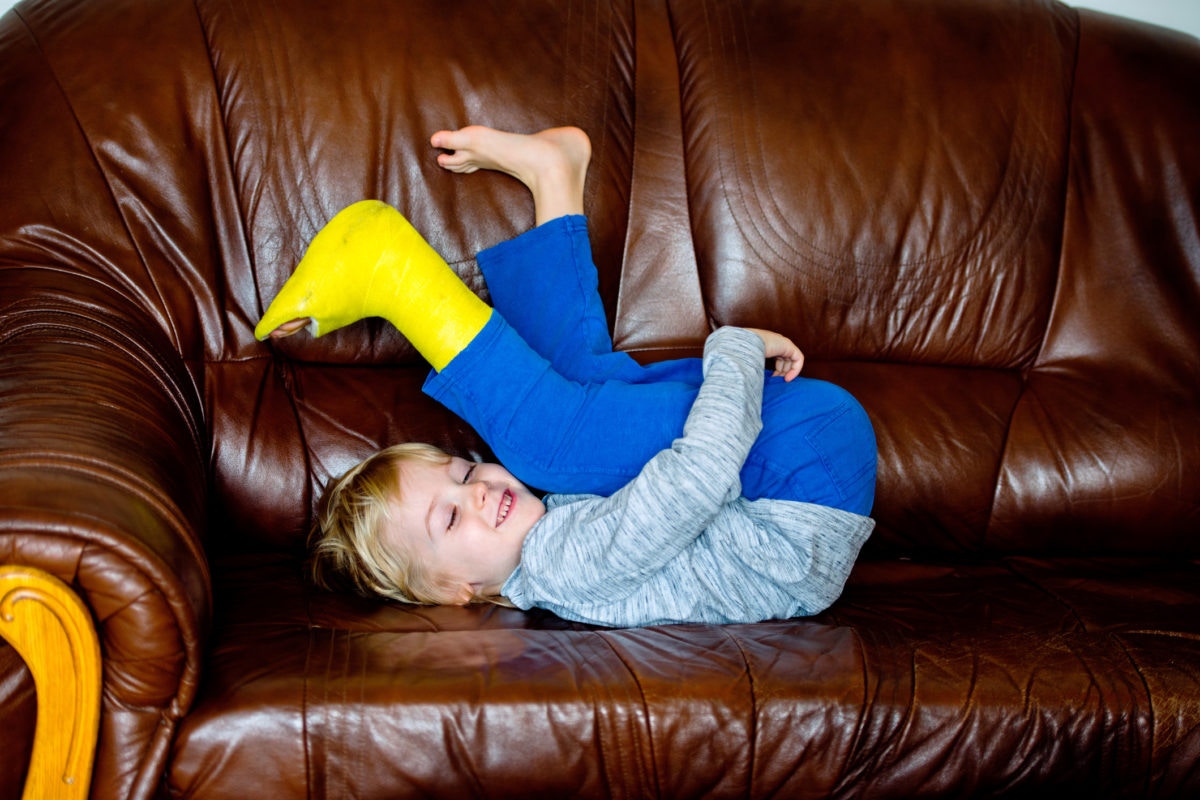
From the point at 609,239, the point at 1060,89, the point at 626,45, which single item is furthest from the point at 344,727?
the point at 1060,89

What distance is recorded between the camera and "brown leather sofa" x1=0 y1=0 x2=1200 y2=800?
1.28 meters

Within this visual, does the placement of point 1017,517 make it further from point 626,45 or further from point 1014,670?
point 626,45

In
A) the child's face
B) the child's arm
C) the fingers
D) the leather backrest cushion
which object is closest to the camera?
the child's arm

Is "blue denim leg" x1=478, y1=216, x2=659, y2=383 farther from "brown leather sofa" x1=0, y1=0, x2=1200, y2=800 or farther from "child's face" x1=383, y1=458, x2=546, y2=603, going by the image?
"child's face" x1=383, y1=458, x2=546, y2=603

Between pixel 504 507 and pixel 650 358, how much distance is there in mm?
479

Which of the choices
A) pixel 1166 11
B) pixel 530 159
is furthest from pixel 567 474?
pixel 1166 11

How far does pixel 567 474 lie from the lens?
168 centimetres

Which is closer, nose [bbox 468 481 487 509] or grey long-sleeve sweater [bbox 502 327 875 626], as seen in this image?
grey long-sleeve sweater [bbox 502 327 875 626]

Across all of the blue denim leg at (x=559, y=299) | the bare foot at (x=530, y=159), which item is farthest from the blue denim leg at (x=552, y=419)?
the bare foot at (x=530, y=159)

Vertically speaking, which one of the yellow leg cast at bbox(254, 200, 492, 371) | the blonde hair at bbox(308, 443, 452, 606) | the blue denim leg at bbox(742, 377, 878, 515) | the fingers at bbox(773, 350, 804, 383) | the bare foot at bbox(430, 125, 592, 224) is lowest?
the blonde hair at bbox(308, 443, 452, 606)

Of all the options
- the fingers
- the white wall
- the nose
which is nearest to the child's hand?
the fingers

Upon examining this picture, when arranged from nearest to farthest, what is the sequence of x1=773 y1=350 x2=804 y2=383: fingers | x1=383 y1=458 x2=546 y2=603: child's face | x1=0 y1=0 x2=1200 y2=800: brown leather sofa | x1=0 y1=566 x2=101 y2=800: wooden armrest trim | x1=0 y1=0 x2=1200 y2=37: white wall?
x1=0 y1=566 x2=101 y2=800: wooden armrest trim < x1=0 y1=0 x2=1200 y2=800: brown leather sofa < x1=383 y1=458 x2=546 y2=603: child's face < x1=773 y1=350 x2=804 y2=383: fingers < x1=0 y1=0 x2=1200 y2=37: white wall

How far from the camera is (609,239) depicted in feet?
6.40

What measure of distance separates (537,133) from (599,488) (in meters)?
0.68
